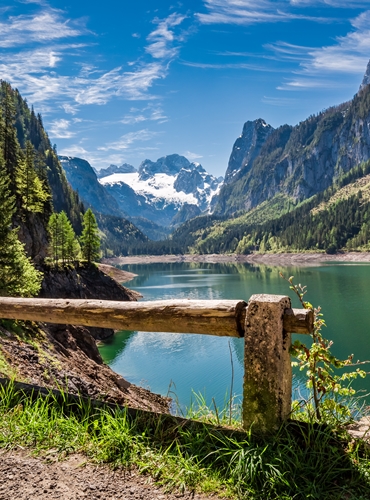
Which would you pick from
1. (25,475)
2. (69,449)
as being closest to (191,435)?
(69,449)

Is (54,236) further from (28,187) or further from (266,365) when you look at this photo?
(266,365)

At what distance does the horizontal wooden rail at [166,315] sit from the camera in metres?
4.79

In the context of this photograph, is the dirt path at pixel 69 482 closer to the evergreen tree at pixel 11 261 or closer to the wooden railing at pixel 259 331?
the wooden railing at pixel 259 331

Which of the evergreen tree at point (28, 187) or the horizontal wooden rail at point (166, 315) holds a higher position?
the evergreen tree at point (28, 187)

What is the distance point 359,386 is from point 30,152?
2475 inches

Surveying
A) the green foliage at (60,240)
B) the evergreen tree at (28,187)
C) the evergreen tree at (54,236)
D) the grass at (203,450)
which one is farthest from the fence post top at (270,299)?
the evergreen tree at (54,236)

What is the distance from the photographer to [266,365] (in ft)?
14.8

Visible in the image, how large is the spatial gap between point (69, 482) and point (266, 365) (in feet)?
8.15

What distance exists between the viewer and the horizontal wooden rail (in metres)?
4.79

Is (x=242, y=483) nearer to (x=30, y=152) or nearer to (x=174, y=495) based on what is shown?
(x=174, y=495)

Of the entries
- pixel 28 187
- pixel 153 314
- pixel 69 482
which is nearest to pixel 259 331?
pixel 153 314

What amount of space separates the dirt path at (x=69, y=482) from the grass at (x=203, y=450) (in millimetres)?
143

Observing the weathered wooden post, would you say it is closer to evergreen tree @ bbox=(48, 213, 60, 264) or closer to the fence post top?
the fence post top

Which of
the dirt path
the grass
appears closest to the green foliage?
the grass
